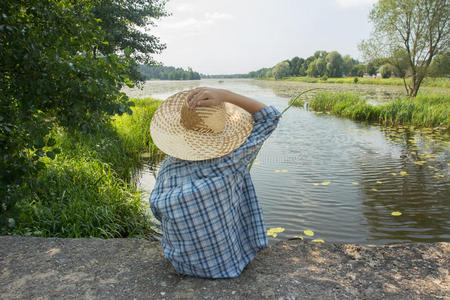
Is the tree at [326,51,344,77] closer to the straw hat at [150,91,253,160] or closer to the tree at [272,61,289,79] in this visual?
the tree at [272,61,289,79]

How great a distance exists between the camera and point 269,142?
28.0 feet

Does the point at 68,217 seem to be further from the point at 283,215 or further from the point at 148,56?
the point at 148,56

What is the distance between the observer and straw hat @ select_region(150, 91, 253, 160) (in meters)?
1.86

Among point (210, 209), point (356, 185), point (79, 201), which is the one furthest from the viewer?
point (356, 185)

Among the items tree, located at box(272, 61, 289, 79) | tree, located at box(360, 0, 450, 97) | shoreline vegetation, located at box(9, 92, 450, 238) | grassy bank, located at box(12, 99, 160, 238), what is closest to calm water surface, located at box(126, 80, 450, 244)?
shoreline vegetation, located at box(9, 92, 450, 238)

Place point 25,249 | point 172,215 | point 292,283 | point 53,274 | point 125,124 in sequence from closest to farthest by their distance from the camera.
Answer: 1. point 172,215
2. point 292,283
3. point 53,274
4. point 25,249
5. point 125,124

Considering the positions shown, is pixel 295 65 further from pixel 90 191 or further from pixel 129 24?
pixel 90 191

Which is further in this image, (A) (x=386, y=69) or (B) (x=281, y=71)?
(B) (x=281, y=71)

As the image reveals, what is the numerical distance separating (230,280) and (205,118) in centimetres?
101

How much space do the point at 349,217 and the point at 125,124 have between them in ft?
18.5

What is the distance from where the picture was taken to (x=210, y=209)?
1.78 metres

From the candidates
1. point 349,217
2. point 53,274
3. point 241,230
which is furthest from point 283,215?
point 53,274

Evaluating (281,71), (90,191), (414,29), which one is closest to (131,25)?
(90,191)

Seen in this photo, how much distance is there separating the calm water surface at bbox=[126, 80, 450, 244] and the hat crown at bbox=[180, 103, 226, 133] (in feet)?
6.95
